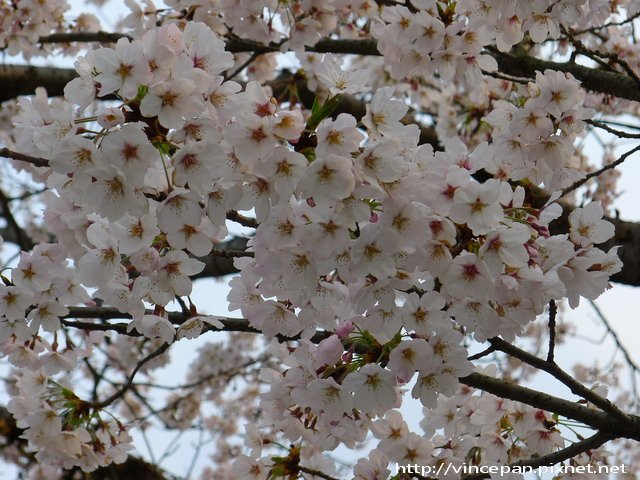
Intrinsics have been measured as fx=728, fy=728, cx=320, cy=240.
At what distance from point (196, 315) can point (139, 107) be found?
29.0 inches

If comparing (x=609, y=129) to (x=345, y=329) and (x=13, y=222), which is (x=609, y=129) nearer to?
(x=345, y=329)

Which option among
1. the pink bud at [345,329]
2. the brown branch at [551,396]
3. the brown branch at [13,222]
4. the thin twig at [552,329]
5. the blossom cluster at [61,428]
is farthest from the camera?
the brown branch at [13,222]

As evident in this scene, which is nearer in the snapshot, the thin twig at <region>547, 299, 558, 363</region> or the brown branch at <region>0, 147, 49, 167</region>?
the brown branch at <region>0, 147, 49, 167</region>

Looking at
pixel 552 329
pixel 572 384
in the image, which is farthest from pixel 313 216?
pixel 572 384

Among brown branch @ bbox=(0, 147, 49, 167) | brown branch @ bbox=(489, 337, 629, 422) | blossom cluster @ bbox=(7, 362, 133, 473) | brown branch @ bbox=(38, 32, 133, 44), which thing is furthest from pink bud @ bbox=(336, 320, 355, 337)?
brown branch @ bbox=(38, 32, 133, 44)

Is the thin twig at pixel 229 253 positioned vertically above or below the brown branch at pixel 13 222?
below

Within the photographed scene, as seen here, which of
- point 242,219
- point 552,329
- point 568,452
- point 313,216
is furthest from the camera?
point 568,452

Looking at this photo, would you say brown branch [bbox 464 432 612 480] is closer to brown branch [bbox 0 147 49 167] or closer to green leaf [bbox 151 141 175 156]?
green leaf [bbox 151 141 175 156]

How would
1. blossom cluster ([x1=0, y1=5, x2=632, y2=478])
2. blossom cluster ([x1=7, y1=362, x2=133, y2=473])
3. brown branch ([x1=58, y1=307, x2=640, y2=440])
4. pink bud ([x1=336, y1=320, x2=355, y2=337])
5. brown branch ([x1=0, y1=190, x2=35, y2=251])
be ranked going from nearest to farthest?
blossom cluster ([x1=0, y1=5, x2=632, y2=478]) → pink bud ([x1=336, y1=320, x2=355, y2=337]) → brown branch ([x1=58, y1=307, x2=640, y2=440]) → blossom cluster ([x1=7, y1=362, x2=133, y2=473]) → brown branch ([x1=0, y1=190, x2=35, y2=251])

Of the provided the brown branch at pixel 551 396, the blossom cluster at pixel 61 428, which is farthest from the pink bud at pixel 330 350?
the blossom cluster at pixel 61 428

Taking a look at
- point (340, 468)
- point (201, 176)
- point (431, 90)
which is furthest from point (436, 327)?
point (340, 468)

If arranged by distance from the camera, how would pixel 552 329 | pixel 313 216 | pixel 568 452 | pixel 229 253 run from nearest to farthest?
pixel 313 216 < pixel 229 253 < pixel 552 329 < pixel 568 452

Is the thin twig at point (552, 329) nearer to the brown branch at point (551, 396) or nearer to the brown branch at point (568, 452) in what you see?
the brown branch at point (551, 396)

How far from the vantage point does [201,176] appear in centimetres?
128
